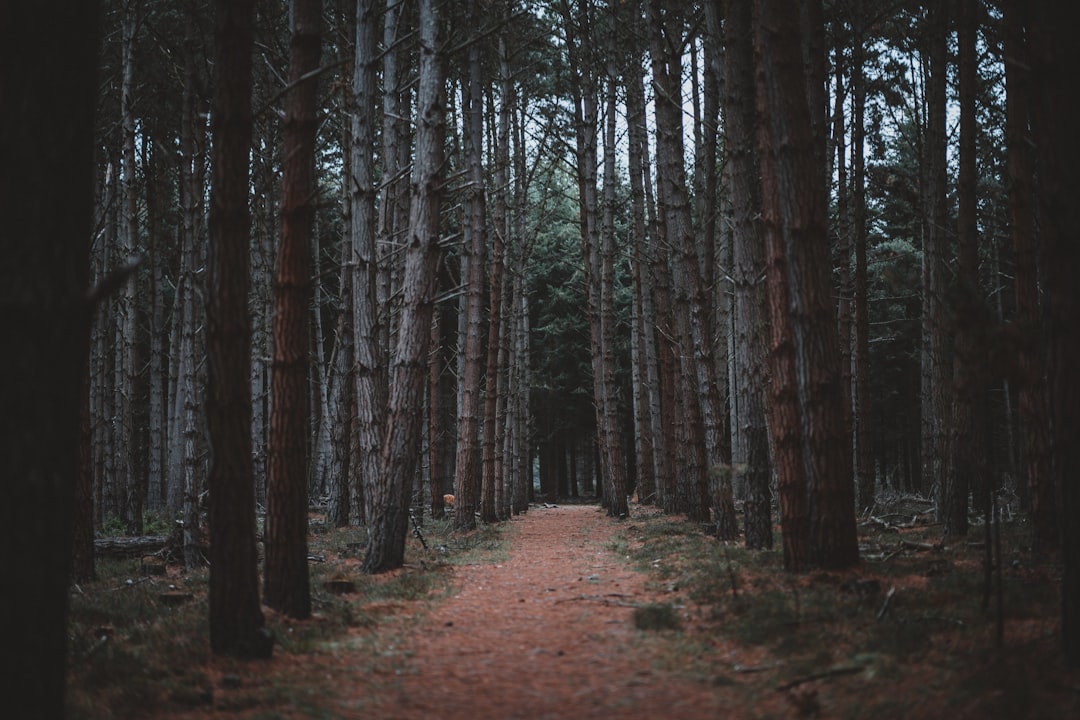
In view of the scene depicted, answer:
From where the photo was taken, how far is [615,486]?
20.4 m

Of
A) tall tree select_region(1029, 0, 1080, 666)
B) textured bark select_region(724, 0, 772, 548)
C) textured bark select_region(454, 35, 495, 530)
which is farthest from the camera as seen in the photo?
textured bark select_region(454, 35, 495, 530)

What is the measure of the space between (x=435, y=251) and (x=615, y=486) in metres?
11.5

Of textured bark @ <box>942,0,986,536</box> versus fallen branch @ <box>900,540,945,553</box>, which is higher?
textured bark @ <box>942,0,986,536</box>

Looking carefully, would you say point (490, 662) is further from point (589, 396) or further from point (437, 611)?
point (589, 396)

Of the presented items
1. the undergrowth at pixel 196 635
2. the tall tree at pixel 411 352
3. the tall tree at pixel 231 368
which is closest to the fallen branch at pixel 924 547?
the undergrowth at pixel 196 635

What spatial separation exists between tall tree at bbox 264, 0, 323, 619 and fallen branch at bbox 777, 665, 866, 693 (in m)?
4.13

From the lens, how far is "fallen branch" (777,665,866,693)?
4531 millimetres

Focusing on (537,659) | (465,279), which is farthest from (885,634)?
(465,279)

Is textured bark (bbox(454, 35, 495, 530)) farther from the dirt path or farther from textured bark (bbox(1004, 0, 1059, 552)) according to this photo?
textured bark (bbox(1004, 0, 1059, 552))

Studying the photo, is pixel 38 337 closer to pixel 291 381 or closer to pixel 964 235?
pixel 291 381

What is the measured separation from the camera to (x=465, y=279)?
19.6 m

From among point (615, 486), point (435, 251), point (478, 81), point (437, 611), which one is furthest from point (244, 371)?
point (615, 486)

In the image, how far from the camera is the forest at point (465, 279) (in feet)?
10.5

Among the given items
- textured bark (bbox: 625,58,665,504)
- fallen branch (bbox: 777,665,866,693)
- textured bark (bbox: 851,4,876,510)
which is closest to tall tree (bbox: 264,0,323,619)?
fallen branch (bbox: 777,665,866,693)
